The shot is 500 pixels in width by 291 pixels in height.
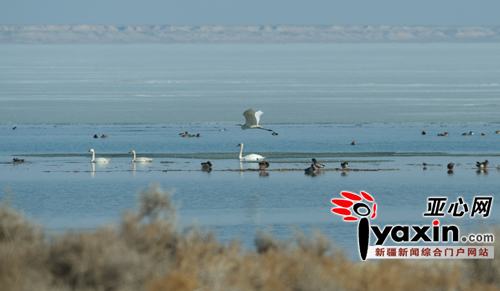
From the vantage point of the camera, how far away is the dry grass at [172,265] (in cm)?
1191

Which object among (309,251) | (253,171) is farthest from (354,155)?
(309,251)

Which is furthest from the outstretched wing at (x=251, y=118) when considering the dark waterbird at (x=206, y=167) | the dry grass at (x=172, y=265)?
the dry grass at (x=172, y=265)

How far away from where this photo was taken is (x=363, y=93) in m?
86.2

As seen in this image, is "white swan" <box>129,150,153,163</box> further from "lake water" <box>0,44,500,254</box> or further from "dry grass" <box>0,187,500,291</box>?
"dry grass" <box>0,187,500,291</box>

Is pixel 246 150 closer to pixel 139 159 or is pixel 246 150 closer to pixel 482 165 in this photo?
pixel 139 159

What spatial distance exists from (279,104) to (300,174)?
115ft

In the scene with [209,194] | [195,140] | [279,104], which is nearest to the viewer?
[209,194]

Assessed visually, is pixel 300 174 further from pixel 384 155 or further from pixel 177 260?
pixel 177 260

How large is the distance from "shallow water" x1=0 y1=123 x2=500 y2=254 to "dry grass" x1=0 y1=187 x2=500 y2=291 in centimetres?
578

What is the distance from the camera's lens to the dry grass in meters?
11.9

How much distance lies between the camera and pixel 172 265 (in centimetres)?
1346

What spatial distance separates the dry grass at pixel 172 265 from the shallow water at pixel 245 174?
19.0 feet

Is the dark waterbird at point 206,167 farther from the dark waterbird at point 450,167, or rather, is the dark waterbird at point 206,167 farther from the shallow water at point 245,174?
the dark waterbird at point 450,167

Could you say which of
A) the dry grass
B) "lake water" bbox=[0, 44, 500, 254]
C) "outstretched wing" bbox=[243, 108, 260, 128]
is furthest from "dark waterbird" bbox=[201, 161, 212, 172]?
the dry grass
